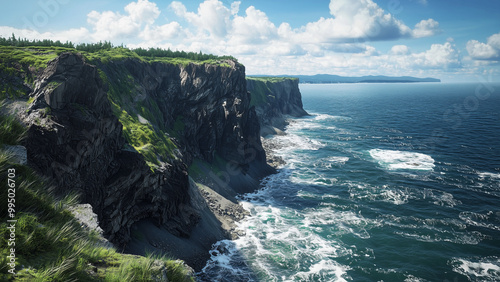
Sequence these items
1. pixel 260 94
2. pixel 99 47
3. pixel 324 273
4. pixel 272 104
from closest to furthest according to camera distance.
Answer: pixel 324 273 < pixel 99 47 < pixel 260 94 < pixel 272 104

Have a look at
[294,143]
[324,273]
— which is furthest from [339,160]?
[324,273]

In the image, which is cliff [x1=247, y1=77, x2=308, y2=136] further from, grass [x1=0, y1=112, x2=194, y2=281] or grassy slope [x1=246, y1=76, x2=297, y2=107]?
grass [x1=0, y1=112, x2=194, y2=281]

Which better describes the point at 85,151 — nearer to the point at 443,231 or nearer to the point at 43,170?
the point at 43,170

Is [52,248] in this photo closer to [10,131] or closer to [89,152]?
[10,131]

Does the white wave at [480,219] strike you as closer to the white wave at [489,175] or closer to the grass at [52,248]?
the white wave at [489,175]

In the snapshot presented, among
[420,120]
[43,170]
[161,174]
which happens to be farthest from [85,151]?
[420,120]

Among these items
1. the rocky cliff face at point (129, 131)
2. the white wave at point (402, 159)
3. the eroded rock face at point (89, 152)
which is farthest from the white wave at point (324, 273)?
the white wave at point (402, 159)

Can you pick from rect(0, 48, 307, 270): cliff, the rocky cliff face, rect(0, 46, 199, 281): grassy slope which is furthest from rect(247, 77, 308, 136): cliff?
rect(0, 46, 199, 281): grassy slope
